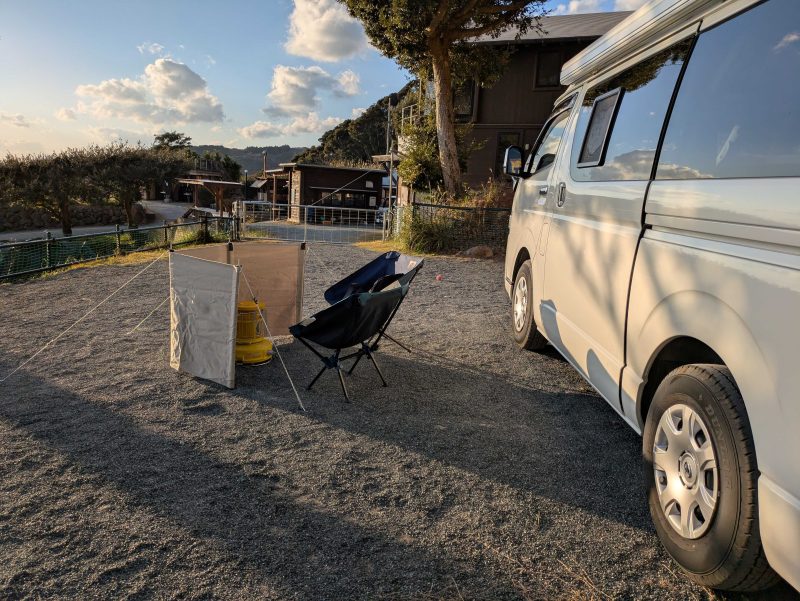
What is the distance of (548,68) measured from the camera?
877 inches

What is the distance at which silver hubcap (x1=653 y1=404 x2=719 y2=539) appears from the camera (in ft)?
7.00

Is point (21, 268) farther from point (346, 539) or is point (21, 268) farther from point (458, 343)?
point (346, 539)

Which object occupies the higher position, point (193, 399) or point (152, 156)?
point (152, 156)

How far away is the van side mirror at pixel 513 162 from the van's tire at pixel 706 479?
352 cm

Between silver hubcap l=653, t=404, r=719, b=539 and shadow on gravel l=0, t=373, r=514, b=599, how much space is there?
802mm

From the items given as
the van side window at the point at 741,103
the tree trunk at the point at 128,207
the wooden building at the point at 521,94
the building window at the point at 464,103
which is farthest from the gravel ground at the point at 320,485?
the tree trunk at the point at 128,207

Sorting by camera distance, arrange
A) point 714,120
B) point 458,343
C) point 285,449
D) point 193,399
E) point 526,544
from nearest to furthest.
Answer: point 714,120, point 526,544, point 285,449, point 193,399, point 458,343

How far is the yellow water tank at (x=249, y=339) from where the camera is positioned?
4.95 metres

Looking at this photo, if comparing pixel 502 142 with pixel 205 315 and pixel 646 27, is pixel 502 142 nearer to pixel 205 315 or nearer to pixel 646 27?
pixel 205 315

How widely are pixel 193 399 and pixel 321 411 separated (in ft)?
3.37

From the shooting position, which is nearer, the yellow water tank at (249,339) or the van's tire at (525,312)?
the yellow water tank at (249,339)

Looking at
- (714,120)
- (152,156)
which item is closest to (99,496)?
(714,120)

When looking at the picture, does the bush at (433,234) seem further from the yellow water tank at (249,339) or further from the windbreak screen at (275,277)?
the yellow water tank at (249,339)

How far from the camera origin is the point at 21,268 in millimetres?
10156
